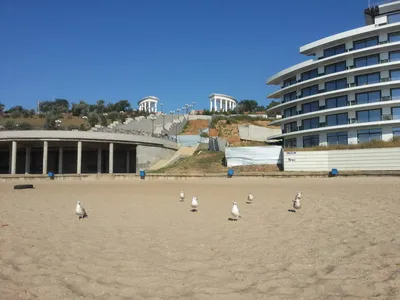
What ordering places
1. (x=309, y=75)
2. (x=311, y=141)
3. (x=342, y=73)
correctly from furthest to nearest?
(x=309, y=75) → (x=311, y=141) → (x=342, y=73)

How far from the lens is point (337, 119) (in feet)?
157

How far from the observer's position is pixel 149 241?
7.18 meters

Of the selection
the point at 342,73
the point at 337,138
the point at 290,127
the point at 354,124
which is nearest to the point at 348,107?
the point at 354,124

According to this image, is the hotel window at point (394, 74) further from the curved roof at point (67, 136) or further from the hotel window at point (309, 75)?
the curved roof at point (67, 136)

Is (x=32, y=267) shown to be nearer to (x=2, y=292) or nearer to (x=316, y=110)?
(x=2, y=292)

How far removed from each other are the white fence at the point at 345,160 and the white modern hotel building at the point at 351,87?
12477 mm

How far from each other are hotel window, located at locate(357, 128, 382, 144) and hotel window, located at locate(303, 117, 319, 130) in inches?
251

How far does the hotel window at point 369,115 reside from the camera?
4441 centimetres

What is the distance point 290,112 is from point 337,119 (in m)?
9.73

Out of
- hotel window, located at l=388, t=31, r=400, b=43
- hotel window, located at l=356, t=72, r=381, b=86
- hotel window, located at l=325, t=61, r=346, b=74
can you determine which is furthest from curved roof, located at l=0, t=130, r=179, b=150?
hotel window, located at l=388, t=31, r=400, b=43

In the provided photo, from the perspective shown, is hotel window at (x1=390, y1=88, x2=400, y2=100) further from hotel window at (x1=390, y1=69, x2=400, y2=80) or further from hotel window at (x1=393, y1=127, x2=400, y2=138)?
hotel window at (x1=393, y1=127, x2=400, y2=138)

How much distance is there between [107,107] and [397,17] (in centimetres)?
10287

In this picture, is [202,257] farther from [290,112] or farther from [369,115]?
[290,112]

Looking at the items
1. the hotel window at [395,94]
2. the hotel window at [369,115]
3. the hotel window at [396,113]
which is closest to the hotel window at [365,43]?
the hotel window at [395,94]
